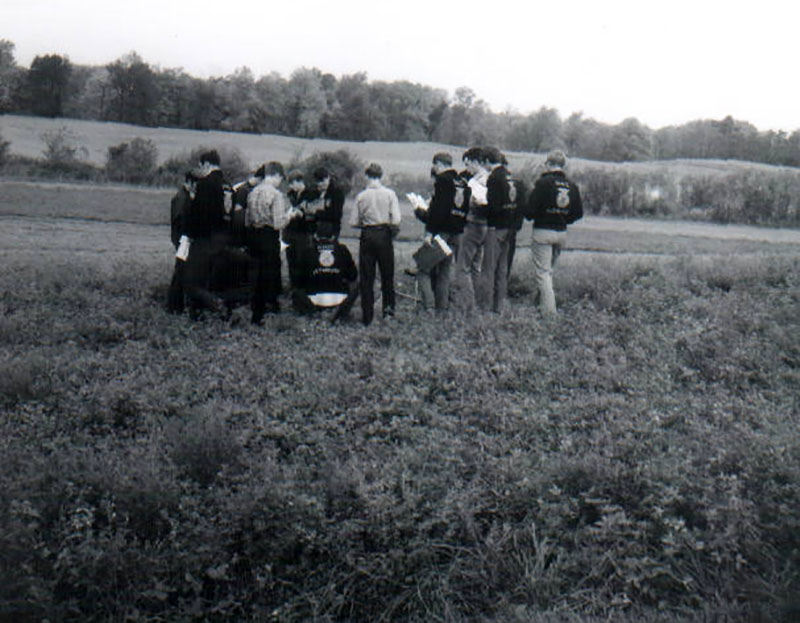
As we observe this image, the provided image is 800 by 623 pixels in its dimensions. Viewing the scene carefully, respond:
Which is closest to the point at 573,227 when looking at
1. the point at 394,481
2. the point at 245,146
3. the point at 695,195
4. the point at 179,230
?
the point at 695,195

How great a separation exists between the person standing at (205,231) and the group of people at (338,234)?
13 millimetres

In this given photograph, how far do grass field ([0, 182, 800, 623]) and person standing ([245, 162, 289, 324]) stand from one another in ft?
1.88

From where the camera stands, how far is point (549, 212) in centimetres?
1139

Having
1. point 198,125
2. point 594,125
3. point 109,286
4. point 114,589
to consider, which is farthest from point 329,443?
point 594,125

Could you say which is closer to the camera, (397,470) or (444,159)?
(397,470)

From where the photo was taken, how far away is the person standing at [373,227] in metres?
10.5

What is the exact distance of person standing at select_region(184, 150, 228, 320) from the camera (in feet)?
33.7

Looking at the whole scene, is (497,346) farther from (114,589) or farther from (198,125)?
(198,125)

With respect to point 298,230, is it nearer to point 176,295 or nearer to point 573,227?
point 176,295

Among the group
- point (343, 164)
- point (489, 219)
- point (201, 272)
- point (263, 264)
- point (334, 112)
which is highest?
point (334, 112)

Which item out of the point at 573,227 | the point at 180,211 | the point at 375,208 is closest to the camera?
the point at 375,208

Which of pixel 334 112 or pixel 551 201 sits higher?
pixel 334 112

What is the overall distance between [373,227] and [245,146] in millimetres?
49196

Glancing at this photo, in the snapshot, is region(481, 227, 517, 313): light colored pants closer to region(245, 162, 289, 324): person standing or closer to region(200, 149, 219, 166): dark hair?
region(245, 162, 289, 324): person standing
